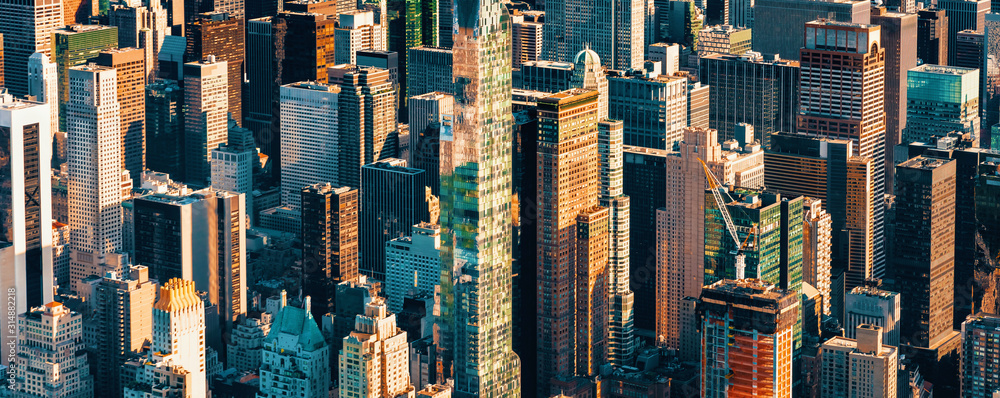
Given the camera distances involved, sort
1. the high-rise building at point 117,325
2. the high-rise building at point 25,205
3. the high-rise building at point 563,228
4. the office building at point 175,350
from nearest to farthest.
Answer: the office building at point 175,350, the high-rise building at point 563,228, the high-rise building at point 117,325, the high-rise building at point 25,205

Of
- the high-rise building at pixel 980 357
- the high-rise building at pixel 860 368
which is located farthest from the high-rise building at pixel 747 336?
the high-rise building at pixel 980 357

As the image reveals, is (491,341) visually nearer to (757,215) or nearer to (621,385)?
(621,385)

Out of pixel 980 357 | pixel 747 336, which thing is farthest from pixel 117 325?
pixel 980 357

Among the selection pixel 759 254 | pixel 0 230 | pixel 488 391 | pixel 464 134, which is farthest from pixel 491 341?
pixel 0 230

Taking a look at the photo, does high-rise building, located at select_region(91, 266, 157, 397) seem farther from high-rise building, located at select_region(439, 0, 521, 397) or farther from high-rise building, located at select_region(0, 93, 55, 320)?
high-rise building, located at select_region(439, 0, 521, 397)

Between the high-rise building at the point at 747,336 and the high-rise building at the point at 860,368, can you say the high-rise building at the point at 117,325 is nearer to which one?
the high-rise building at the point at 747,336

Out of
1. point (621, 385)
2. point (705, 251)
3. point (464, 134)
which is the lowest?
point (621, 385)

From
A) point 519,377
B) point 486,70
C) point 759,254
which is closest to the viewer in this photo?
point 486,70
